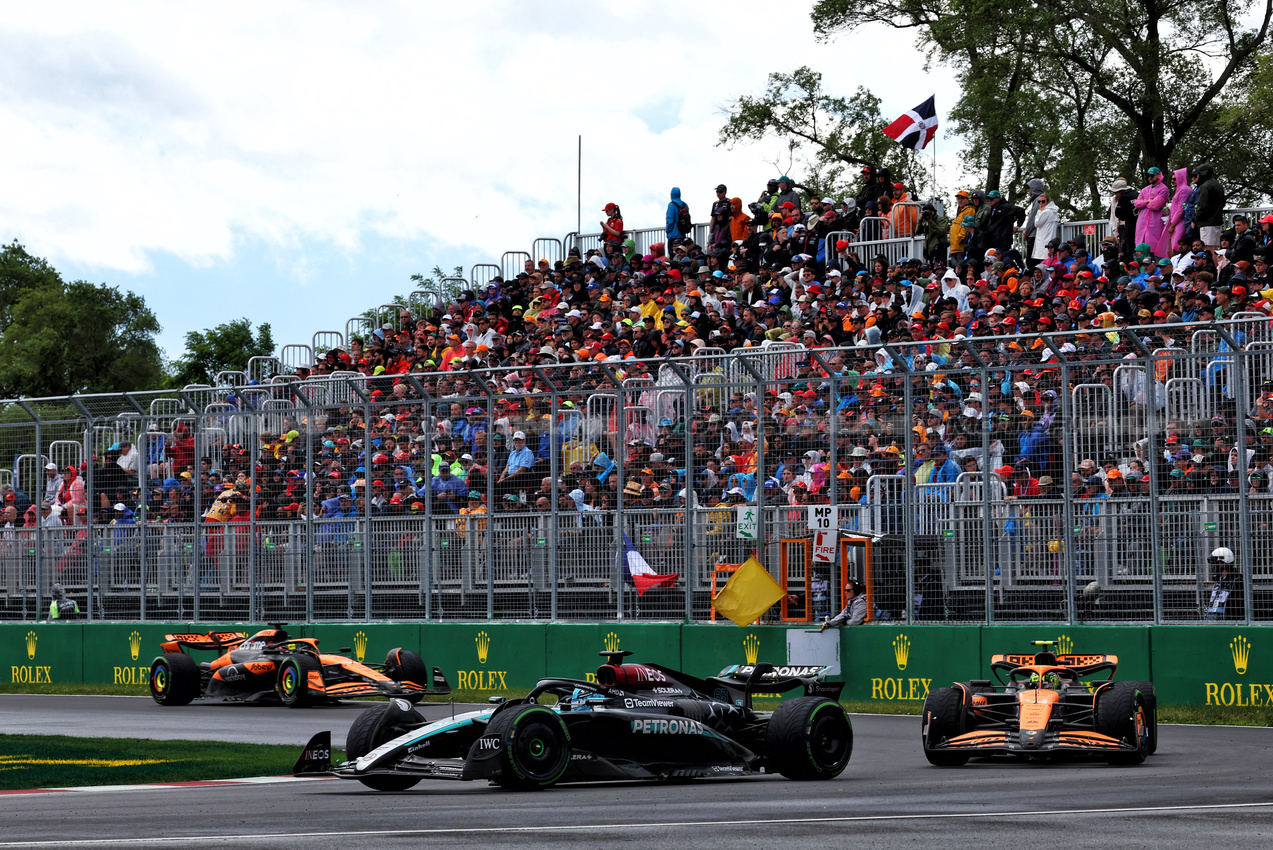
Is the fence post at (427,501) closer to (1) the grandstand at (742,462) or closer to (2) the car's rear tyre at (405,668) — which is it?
(1) the grandstand at (742,462)

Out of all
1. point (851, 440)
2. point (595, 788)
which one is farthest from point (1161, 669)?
point (595, 788)

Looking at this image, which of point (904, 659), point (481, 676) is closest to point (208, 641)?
point (481, 676)

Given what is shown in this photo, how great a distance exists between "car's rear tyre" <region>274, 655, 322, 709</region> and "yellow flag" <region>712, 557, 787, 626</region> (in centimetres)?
470

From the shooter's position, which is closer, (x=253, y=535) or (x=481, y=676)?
(x=481, y=676)

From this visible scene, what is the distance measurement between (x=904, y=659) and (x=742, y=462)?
3.02m

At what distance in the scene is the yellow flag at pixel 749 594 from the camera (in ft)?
65.0

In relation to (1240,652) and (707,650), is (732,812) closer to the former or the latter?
(1240,652)

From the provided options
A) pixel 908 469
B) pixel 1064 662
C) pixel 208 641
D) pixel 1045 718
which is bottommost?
pixel 1045 718

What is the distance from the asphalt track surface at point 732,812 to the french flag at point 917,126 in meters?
20.6

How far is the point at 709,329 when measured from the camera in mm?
26047

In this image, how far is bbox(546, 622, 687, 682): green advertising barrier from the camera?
20562mm

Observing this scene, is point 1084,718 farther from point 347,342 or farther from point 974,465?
point 347,342

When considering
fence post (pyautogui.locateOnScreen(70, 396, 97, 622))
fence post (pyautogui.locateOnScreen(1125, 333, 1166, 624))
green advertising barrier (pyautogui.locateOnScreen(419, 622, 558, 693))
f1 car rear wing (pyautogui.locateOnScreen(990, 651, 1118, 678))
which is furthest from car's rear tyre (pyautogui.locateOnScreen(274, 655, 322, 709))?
fence post (pyautogui.locateOnScreen(1125, 333, 1166, 624))

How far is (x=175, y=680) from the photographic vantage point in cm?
2034
